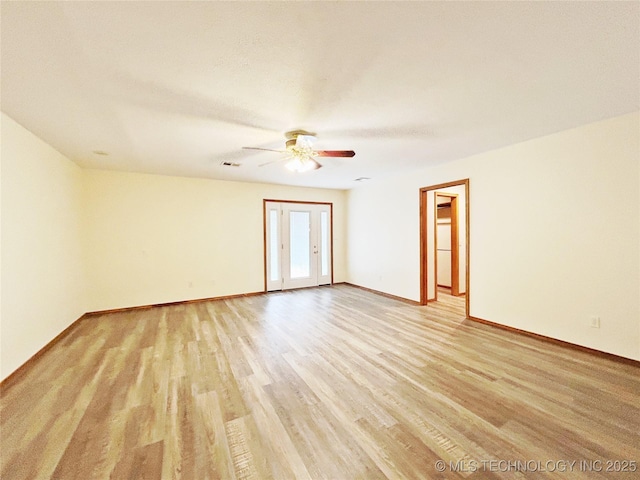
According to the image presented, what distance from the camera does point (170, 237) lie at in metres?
4.97

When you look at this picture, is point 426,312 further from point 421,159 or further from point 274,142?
point 274,142

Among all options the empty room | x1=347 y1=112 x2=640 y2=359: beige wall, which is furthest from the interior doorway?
x1=347 y1=112 x2=640 y2=359: beige wall

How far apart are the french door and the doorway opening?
101 inches

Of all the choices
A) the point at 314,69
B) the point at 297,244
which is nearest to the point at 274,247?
the point at 297,244

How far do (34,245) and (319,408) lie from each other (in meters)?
3.49

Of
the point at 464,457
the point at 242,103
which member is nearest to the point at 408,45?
the point at 242,103

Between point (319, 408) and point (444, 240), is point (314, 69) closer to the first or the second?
point (319, 408)

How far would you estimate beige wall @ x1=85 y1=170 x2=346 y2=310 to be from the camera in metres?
4.48

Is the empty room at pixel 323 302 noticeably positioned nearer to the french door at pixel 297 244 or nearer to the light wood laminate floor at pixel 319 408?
the light wood laminate floor at pixel 319 408

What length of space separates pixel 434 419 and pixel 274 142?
3126mm

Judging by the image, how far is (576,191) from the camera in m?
2.91

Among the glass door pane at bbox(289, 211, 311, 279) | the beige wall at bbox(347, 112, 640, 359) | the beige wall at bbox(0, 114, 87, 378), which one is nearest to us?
the beige wall at bbox(0, 114, 87, 378)

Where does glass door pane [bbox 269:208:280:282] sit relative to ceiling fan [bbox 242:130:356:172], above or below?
below

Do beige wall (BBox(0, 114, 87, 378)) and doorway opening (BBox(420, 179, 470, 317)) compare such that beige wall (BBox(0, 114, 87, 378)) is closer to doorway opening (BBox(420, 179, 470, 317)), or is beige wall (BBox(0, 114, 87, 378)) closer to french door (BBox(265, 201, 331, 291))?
french door (BBox(265, 201, 331, 291))
